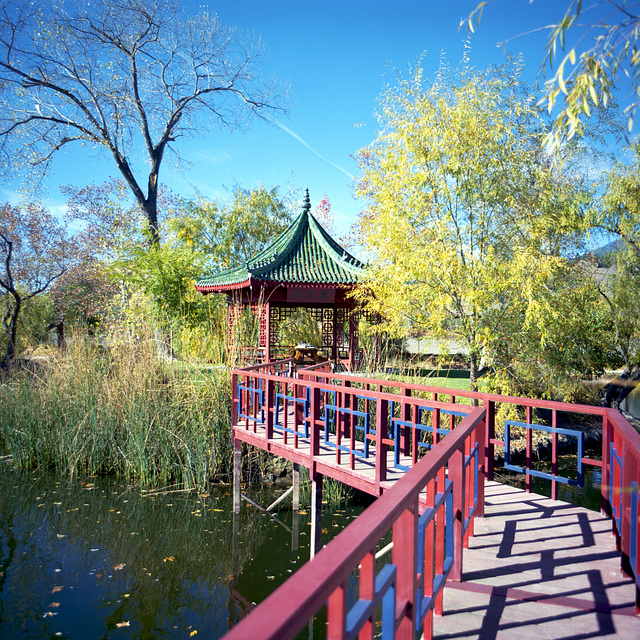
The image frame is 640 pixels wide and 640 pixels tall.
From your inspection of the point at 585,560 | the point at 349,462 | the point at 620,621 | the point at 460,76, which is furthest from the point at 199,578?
the point at 460,76

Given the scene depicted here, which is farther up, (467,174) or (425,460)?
(467,174)

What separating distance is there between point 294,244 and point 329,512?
6.32 metres

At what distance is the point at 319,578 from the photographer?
88 centimetres

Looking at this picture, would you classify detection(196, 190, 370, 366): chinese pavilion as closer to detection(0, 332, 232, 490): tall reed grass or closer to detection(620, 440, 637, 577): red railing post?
detection(0, 332, 232, 490): tall reed grass

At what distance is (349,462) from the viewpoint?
4.88m

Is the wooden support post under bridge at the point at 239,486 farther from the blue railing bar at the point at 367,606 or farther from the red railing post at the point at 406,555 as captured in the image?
the blue railing bar at the point at 367,606

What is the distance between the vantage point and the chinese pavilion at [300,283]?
34.4 feet

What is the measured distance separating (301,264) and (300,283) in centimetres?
80

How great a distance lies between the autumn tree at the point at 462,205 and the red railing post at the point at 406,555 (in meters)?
7.45

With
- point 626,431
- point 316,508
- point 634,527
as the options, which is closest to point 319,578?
point 634,527

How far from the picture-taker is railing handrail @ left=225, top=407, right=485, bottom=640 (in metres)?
0.75

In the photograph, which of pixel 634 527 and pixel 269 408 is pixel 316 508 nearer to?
pixel 269 408

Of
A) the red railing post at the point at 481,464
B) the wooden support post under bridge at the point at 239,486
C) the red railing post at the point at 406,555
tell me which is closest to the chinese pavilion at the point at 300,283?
the wooden support post under bridge at the point at 239,486

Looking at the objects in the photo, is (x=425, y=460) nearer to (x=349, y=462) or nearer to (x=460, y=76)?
(x=349, y=462)
